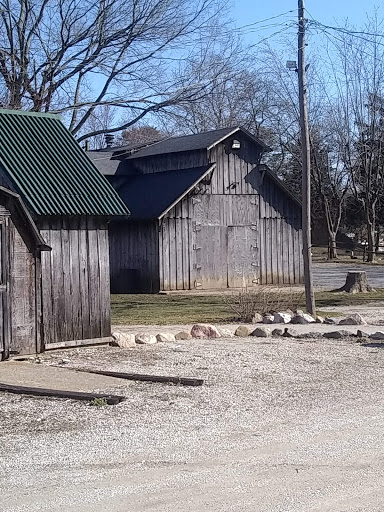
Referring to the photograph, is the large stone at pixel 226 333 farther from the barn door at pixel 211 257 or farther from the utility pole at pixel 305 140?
the barn door at pixel 211 257

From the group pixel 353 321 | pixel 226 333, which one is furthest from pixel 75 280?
pixel 353 321

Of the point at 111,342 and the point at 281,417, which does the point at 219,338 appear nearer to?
the point at 111,342

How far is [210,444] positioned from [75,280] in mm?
7465

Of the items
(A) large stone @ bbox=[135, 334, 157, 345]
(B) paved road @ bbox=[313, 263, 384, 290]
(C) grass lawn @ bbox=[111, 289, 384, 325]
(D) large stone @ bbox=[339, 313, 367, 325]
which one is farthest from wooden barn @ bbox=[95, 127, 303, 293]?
(A) large stone @ bbox=[135, 334, 157, 345]

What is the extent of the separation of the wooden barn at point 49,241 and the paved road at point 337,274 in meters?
17.9

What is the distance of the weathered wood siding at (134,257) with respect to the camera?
105 ft

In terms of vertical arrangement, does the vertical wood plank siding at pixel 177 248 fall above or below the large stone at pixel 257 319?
above

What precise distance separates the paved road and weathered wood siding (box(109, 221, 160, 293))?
21.7 feet

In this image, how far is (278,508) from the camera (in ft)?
21.6

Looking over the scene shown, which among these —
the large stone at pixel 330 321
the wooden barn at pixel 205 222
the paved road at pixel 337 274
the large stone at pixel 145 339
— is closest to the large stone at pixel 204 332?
the large stone at pixel 145 339

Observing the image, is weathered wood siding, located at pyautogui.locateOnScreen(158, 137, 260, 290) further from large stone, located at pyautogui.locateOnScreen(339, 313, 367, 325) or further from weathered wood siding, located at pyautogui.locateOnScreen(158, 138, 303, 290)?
large stone, located at pyautogui.locateOnScreen(339, 313, 367, 325)

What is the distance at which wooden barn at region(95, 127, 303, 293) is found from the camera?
3225cm

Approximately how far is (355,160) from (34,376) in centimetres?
4683

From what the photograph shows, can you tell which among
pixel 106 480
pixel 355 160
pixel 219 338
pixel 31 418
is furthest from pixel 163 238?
pixel 355 160
